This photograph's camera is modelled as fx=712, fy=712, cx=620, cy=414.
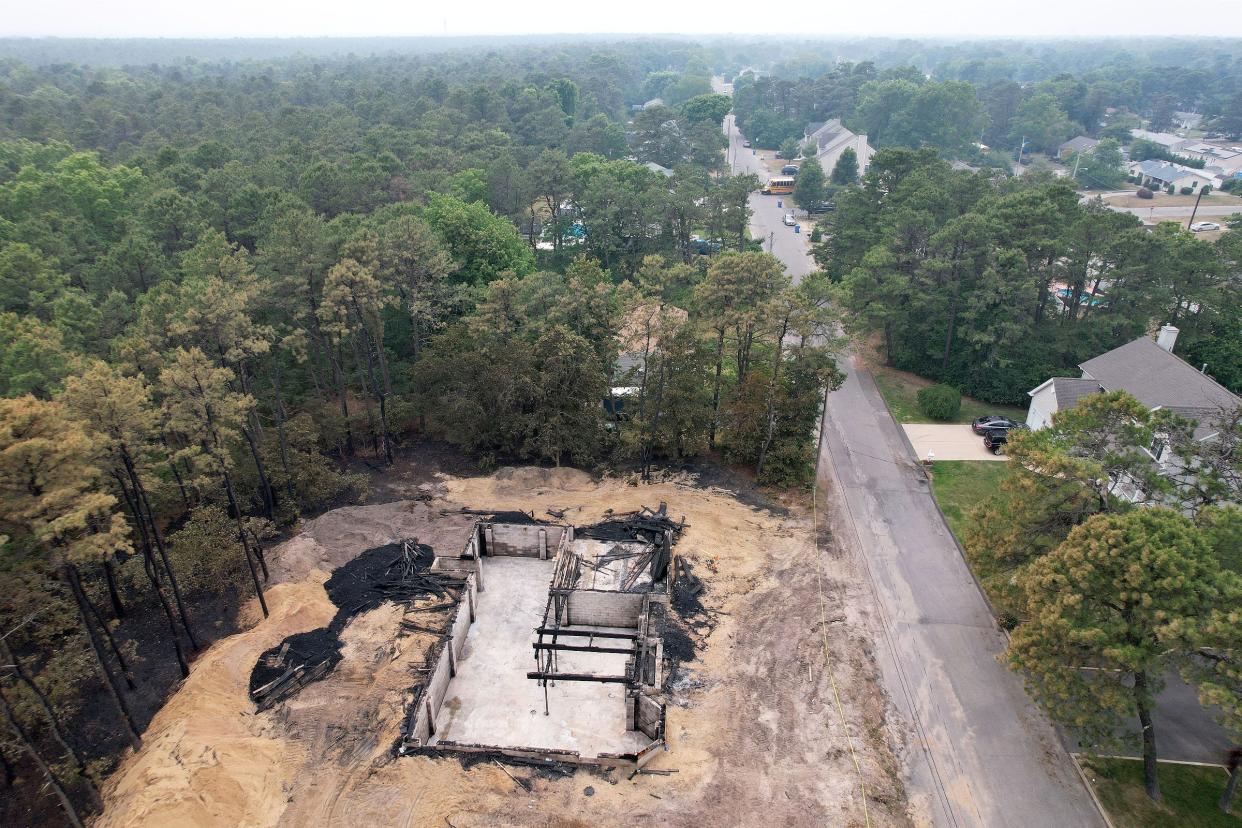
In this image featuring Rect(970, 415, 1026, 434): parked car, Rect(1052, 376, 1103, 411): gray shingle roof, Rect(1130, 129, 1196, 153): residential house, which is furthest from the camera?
Rect(1130, 129, 1196, 153): residential house

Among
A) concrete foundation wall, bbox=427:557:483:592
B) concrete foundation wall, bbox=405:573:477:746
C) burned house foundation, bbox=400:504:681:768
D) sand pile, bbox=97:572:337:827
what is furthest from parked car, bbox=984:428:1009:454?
sand pile, bbox=97:572:337:827

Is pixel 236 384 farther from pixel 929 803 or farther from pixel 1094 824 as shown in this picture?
pixel 1094 824

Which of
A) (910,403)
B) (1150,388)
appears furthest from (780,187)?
(1150,388)

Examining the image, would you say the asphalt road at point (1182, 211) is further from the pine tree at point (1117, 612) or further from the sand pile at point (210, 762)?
the sand pile at point (210, 762)

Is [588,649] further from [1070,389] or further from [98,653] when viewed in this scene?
[1070,389]

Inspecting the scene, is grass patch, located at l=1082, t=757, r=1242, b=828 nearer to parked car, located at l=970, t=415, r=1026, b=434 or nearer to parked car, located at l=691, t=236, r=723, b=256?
parked car, located at l=970, t=415, r=1026, b=434

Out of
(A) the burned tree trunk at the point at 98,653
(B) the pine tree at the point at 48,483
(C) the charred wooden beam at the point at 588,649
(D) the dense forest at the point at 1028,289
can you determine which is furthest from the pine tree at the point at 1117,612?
(A) the burned tree trunk at the point at 98,653
